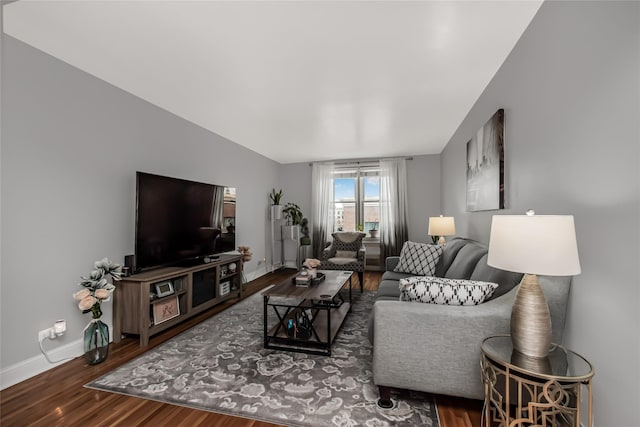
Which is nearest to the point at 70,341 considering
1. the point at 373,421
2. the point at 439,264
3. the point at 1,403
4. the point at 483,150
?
the point at 1,403

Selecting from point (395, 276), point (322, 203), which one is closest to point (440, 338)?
point (395, 276)

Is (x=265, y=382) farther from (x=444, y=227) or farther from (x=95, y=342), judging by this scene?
(x=444, y=227)

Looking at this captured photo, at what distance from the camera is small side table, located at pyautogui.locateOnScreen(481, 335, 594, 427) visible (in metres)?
1.07

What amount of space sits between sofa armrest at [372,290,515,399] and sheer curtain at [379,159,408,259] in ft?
13.5

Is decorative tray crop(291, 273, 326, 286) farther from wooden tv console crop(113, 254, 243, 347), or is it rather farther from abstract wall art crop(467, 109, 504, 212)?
abstract wall art crop(467, 109, 504, 212)

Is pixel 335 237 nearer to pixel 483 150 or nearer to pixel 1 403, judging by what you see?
pixel 483 150

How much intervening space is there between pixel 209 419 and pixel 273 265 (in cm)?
433

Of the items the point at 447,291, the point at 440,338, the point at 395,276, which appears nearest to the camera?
the point at 440,338

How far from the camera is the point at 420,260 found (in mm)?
3238

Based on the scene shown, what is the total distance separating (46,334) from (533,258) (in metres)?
3.27

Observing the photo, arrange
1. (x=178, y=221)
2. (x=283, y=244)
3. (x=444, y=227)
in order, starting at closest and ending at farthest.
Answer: (x=178, y=221)
(x=444, y=227)
(x=283, y=244)

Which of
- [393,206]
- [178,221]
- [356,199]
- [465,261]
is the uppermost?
[356,199]

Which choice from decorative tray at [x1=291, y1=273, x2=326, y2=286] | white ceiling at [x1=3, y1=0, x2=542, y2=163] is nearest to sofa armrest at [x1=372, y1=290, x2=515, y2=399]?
decorative tray at [x1=291, y1=273, x2=326, y2=286]

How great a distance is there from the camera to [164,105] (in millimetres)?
3127
